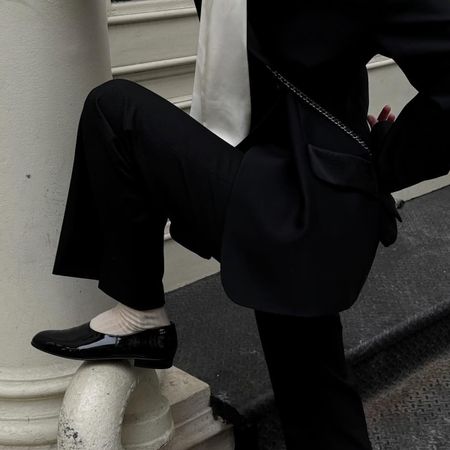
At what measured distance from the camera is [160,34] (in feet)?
12.1

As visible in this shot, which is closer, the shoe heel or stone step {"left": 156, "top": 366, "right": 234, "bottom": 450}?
the shoe heel

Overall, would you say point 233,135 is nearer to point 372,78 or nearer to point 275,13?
point 275,13

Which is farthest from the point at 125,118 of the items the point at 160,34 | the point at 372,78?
the point at 372,78

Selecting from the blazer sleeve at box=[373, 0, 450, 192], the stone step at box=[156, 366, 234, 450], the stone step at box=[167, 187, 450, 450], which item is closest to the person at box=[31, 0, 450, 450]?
the blazer sleeve at box=[373, 0, 450, 192]

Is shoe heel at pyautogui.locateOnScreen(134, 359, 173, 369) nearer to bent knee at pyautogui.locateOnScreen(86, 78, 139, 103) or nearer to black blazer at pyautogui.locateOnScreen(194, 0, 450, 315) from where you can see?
black blazer at pyautogui.locateOnScreen(194, 0, 450, 315)

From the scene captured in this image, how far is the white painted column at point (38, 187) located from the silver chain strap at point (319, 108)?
24.0 inches

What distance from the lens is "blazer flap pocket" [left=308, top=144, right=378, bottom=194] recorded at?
74.3 inches

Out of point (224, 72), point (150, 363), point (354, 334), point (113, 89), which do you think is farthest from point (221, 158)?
point (354, 334)

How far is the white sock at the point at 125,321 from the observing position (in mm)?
2072

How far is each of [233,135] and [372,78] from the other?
3.01 metres

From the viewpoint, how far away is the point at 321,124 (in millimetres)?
1957

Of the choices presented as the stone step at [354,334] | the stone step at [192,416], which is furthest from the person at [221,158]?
the stone step at [354,334]

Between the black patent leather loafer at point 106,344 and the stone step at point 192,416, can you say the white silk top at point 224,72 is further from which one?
the stone step at point 192,416

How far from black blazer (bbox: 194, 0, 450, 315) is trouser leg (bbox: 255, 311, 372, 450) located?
0.77ft
